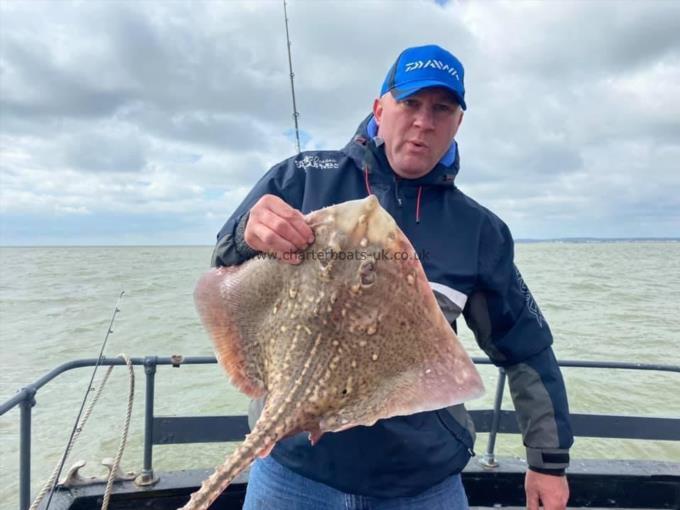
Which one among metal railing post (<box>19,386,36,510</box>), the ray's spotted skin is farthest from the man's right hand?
metal railing post (<box>19,386,36,510</box>)

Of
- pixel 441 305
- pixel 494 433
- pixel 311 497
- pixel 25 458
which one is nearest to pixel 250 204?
pixel 441 305

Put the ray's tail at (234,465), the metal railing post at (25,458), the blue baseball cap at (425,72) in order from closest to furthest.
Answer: the ray's tail at (234,465) → the blue baseball cap at (425,72) → the metal railing post at (25,458)

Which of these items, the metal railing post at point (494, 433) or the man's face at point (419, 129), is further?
the metal railing post at point (494, 433)

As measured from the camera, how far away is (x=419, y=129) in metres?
2.26

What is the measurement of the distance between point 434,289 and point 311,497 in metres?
1.08

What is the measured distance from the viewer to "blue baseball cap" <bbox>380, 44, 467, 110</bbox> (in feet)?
7.22

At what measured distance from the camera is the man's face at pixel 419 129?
2.26 metres

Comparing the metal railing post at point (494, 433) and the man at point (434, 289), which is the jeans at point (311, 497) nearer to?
the man at point (434, 289)

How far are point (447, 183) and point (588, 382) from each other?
1149cm

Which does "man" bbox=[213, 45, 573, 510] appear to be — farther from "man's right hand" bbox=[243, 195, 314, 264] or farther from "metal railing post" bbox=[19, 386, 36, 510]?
"metal railing post" bbox=[19, 386, 36, 510]

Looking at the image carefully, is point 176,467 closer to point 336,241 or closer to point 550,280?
point 336,241

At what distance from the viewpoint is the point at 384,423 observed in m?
2.10

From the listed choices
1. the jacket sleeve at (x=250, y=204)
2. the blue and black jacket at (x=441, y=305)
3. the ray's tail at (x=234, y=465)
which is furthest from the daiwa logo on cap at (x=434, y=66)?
the ray's tail at (x=234, y=465)

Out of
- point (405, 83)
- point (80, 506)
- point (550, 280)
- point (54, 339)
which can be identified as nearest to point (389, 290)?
point (405, 83)
